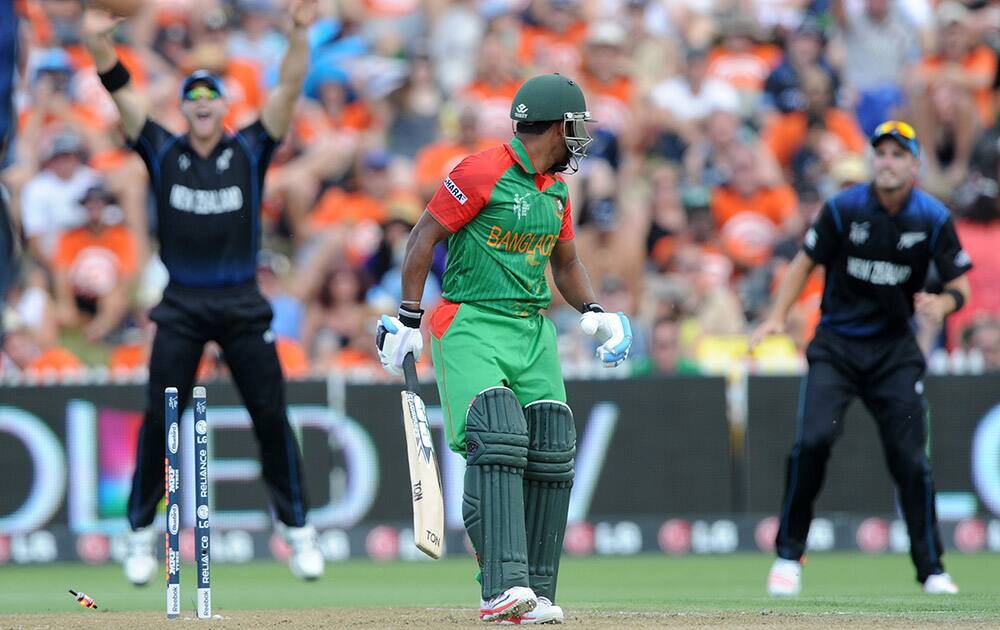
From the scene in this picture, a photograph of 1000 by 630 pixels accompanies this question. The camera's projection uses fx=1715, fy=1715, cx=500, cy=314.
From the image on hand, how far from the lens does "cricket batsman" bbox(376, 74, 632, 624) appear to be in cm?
733

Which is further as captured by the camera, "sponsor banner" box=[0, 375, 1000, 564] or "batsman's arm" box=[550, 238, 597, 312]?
"sponsor banner" box=[0, 375, 1000, 564]

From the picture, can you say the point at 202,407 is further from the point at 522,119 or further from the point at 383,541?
the point at 383,541

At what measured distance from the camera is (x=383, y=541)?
1297 centimetres

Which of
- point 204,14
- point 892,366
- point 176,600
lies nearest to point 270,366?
point 176,600

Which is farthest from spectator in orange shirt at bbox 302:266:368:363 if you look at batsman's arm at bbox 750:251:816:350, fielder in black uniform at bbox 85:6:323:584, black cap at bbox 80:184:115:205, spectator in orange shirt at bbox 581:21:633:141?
batsman's arm at bbox 750:251:816:350

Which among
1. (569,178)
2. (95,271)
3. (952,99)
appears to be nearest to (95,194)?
(95,271)

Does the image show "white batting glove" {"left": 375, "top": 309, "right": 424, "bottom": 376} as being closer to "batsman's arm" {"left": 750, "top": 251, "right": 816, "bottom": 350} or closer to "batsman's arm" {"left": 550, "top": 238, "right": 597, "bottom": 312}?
"batsman's arm" {"left": 550, "top": 238, "right": 597, "bottom": 312}

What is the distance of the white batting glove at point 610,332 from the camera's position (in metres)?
7.55

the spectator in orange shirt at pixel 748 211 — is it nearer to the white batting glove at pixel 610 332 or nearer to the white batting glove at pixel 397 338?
the white batting glove at pixel 610 332

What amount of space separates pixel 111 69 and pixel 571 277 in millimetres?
3307

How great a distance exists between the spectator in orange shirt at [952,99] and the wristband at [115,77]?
849 centimetres

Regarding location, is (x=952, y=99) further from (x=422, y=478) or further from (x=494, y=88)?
(x=422, y=478)

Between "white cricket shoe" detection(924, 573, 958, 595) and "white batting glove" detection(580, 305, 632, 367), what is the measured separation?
9.43ft

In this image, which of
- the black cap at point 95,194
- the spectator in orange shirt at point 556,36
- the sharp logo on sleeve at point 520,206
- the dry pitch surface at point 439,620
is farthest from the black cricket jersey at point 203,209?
the spectator in orange shirt at point 556,36
